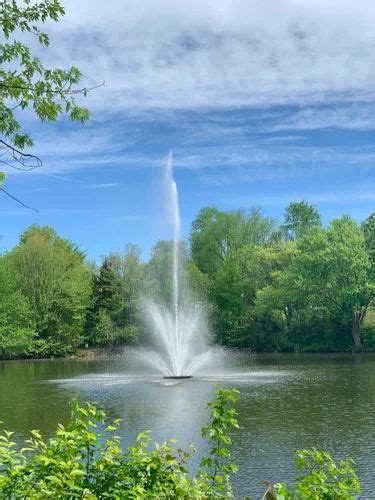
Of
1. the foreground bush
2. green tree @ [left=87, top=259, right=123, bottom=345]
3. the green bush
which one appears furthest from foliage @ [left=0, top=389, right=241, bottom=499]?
green tree @ [left=87, top=259, right=123, bottom=345]

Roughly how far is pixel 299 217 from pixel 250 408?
2530 inches

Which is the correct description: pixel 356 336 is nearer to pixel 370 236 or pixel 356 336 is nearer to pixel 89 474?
pixel 370 236

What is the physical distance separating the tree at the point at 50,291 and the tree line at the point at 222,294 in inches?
4.2

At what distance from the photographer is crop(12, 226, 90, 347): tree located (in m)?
59.4

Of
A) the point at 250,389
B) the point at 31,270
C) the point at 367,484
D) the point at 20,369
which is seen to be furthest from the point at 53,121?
the point at 31,270

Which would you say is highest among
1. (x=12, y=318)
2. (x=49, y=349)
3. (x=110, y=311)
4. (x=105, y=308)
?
(x=105, y=308)

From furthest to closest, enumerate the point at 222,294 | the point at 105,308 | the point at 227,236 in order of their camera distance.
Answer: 1. the point at 227,236
2. the point at 222,294
3. the point at 105,308

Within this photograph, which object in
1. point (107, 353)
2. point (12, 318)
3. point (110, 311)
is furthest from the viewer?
point (110, 311)

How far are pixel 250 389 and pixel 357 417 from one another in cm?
829

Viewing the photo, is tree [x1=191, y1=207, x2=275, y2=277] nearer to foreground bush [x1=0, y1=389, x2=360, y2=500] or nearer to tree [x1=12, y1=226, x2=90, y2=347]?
tree [x1=12, y1=226, x2=90, y2=347]

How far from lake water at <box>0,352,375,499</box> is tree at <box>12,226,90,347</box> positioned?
20483 millimetres

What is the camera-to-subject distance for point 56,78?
269 inches

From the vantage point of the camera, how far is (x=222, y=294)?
65.8 metres

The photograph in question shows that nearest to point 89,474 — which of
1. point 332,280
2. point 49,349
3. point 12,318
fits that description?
point 12,318
